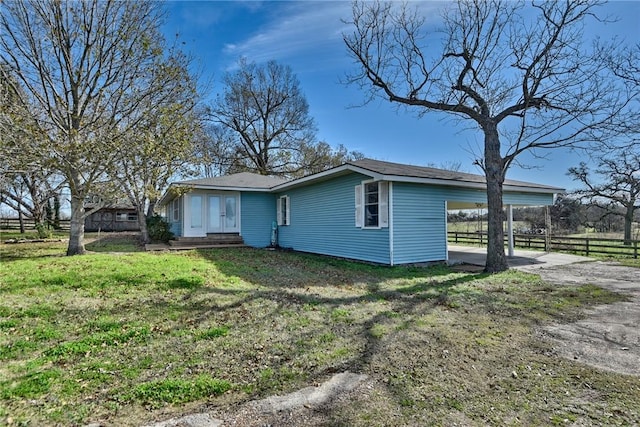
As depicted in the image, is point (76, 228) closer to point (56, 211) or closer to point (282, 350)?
point (282, 350)

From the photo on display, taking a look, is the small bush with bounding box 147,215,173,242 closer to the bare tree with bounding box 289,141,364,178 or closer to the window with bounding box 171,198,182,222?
the window with bounding box 171,198,182,222

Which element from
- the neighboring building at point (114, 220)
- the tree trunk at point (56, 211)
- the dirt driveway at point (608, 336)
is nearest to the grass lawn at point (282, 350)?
the dirt driveway at point (608, 336)

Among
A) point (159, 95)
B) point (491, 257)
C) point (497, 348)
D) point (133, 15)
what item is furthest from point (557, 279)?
point (133, 15)

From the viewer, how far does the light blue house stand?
9.78 metres

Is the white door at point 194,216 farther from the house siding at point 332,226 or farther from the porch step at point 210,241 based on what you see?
the house siding at point 332,226

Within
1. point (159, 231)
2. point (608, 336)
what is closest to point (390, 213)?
point (608, 336)

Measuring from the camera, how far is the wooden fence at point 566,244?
13.9 metres

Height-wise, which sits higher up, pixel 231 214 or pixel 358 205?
pixel 358 205

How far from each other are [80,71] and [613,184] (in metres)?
30.3

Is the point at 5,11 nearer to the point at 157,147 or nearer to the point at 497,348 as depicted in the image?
the point at 157,147

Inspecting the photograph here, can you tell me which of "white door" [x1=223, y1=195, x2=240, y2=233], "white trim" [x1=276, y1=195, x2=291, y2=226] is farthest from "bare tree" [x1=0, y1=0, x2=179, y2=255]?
"white trim" [x1=276, y1=195, x2=291, y2=226]

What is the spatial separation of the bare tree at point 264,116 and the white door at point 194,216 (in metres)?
13.9

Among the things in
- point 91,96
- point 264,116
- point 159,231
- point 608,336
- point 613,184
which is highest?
point 264,116

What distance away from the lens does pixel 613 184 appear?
23.3 metres
